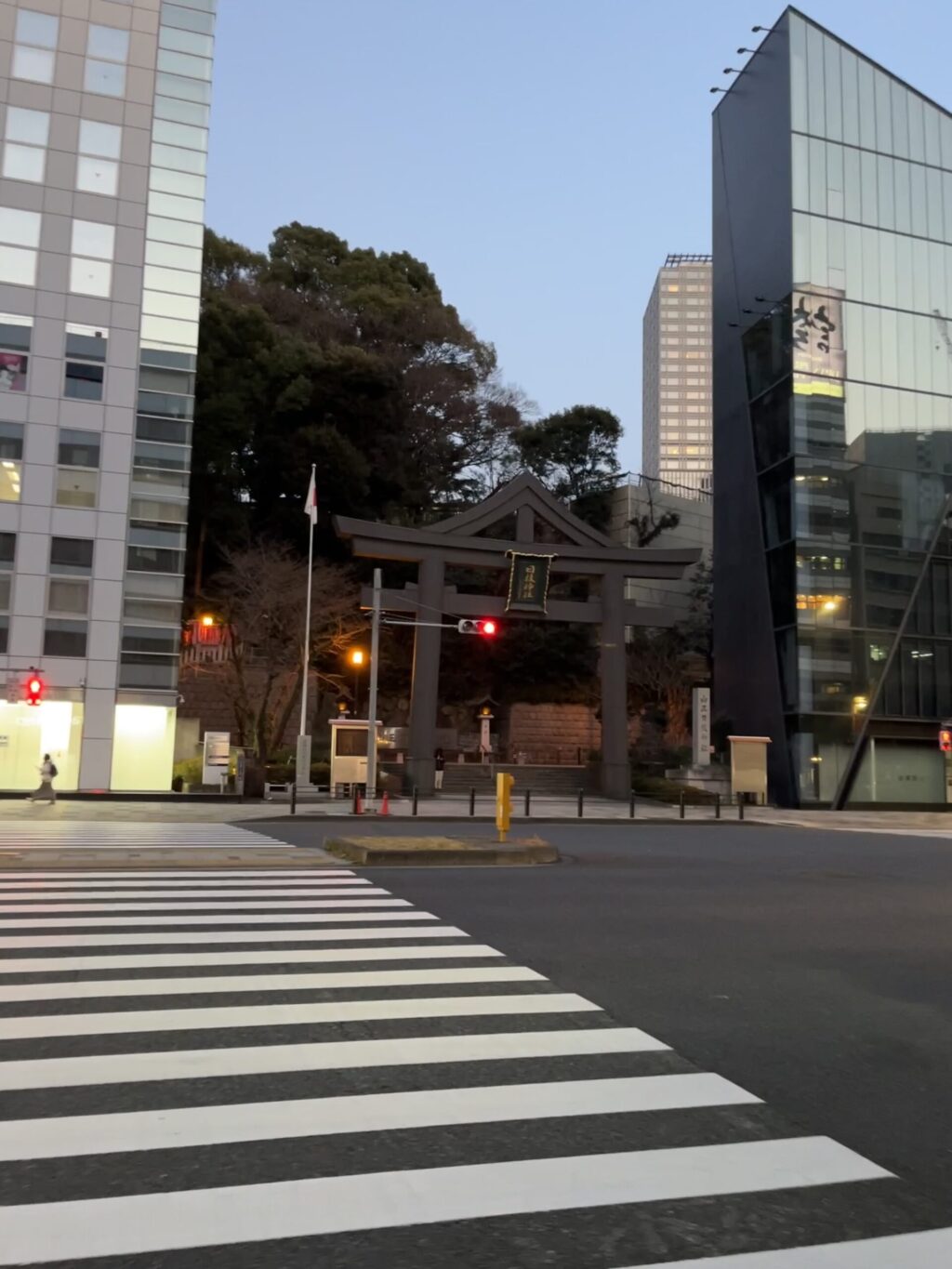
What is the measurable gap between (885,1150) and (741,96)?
173 ft

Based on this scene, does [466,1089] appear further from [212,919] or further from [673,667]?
[673,667]

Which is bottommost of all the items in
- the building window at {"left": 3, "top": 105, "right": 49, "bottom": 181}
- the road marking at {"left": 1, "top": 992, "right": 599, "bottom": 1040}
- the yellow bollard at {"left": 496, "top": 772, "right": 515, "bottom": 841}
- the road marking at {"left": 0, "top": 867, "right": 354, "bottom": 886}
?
the road marking at {"left": 0, "top": 867, "right": 354, "bottom": 886}

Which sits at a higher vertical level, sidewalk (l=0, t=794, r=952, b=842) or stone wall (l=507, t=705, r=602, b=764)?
stone wall (l=507, t=705, r=602, b=764)

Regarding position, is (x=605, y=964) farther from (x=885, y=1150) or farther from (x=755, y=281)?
(x=755, y=281)

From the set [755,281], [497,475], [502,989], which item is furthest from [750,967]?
[497,475]

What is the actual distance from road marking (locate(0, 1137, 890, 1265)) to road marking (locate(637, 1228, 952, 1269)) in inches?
18.2

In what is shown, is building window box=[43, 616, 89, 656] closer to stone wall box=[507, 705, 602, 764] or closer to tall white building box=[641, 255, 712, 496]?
stone wall box=[507, 705, 602, 764]

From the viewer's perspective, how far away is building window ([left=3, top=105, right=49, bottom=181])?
39.2 meters

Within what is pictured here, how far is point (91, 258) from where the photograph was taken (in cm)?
3981

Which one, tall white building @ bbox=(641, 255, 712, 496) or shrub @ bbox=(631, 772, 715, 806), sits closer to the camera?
shrub @ bbox=(631, 772, 715, 806)

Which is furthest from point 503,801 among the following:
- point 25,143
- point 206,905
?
point 25,143

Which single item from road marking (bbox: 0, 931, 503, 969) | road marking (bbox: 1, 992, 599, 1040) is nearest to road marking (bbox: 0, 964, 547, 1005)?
road marking (bbox: 0, 931, 503, 969)

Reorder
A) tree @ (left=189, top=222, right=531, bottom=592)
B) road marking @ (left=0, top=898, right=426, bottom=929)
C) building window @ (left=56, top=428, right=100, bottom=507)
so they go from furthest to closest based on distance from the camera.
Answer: tree @ (left=189, top=222, right=531, bottom=592) → building window @ (left=56, top=428, right=100, bottom=507) → road marking @ (left=0, top=898, right=426, bottom=929)

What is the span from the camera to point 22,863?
1346 centimetres
